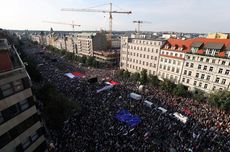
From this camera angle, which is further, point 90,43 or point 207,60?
point 90,43

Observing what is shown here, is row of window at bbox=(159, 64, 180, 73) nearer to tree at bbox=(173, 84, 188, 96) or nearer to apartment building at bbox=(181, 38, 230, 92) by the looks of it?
apartment building at bbox=(181, 38, 230, 92)

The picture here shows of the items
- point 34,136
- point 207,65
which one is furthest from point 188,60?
point 34,136

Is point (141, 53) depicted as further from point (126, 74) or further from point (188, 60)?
point (188, 60)

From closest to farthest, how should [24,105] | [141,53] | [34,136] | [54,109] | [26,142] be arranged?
1. [24,105]
2. [26,142]
3. [34,136]
4. [54,109]
5. [141,53]

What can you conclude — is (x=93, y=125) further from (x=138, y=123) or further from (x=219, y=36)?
(x=219, y=36)

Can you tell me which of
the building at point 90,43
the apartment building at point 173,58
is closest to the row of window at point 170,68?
the apartment building at point 173,58
